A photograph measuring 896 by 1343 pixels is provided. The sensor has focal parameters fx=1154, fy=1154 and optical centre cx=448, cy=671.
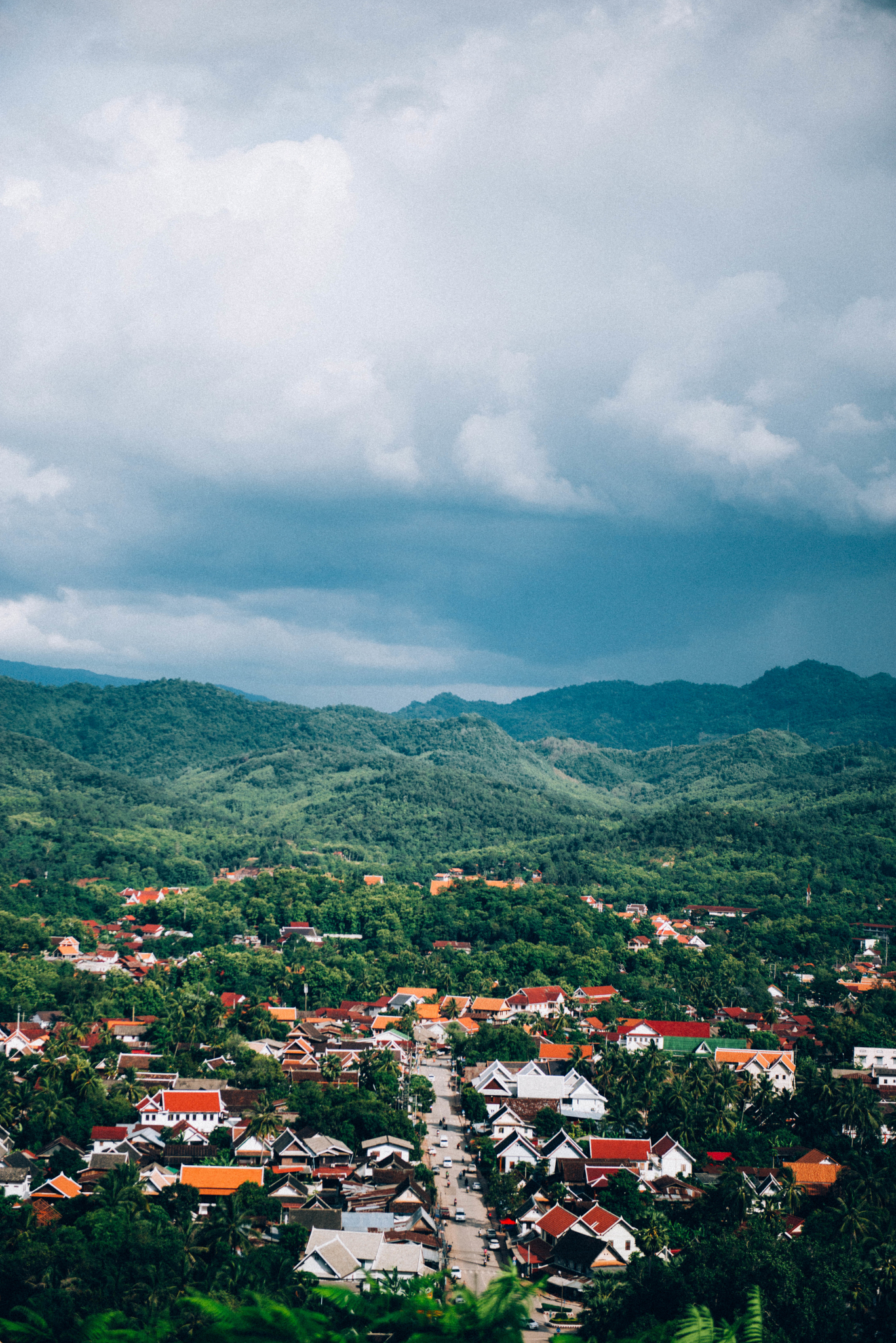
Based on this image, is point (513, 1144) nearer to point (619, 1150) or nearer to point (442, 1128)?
point (619, 1150)

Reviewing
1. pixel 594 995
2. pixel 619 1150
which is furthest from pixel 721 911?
pixel 619 1150


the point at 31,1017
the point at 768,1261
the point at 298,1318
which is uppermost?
the point at 298,1318

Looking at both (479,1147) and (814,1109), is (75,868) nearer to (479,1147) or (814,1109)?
(479,1147)

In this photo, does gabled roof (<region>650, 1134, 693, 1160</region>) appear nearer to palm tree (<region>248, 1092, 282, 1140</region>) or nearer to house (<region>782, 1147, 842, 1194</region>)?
house (<region>782, 1147, 842, 1194</region>)

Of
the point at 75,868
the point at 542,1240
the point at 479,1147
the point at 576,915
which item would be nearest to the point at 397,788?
the point at 75,868

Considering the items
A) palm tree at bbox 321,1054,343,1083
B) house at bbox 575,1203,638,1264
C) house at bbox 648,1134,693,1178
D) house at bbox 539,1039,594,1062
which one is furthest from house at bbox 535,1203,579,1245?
house at bbox 539,1039,594,1062
